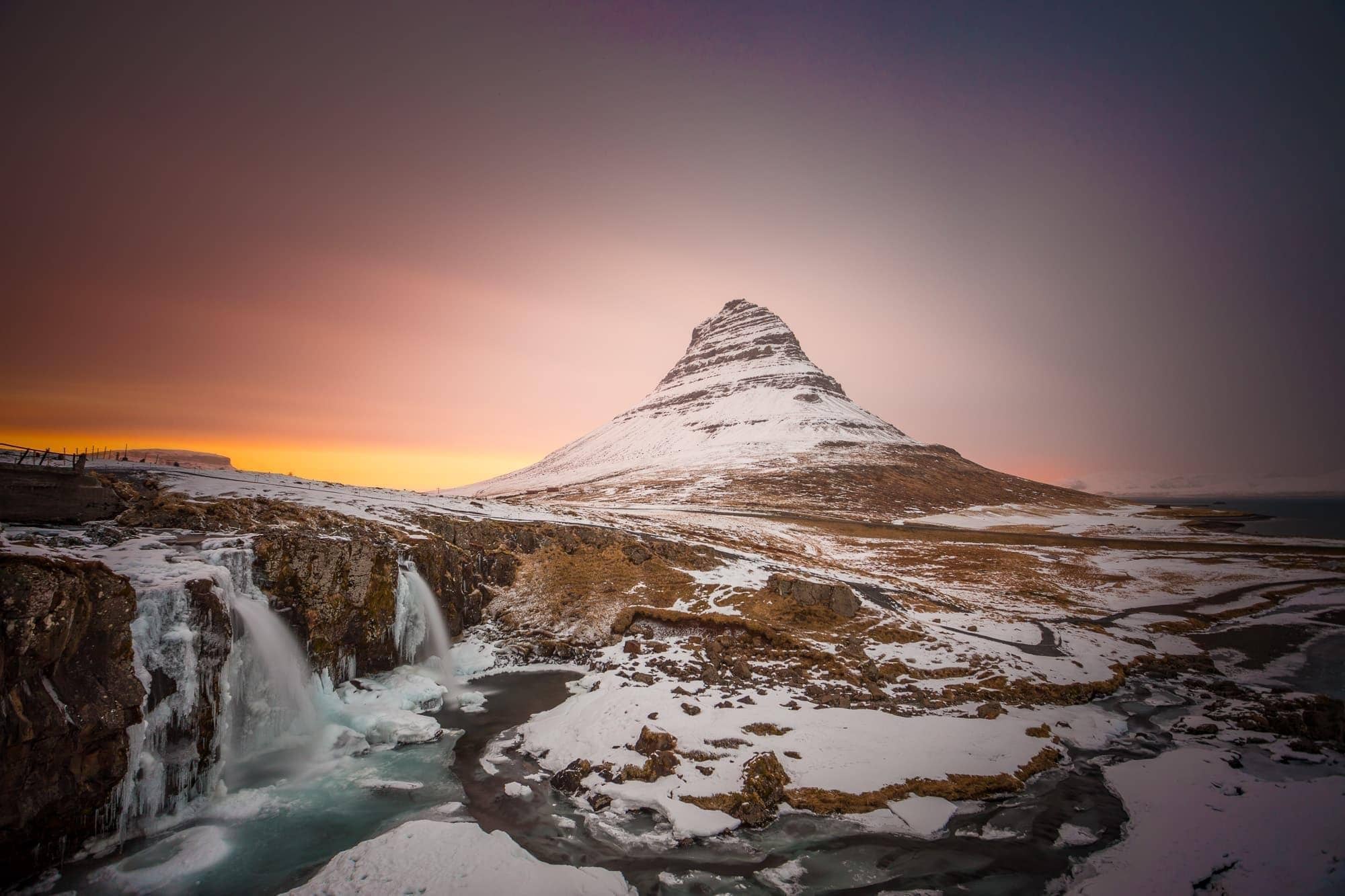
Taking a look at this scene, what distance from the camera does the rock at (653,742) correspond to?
1722 cm

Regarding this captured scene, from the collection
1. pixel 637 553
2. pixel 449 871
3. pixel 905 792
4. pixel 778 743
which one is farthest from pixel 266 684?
pixel 637 553

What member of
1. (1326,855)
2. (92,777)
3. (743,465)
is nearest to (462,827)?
(92,777)

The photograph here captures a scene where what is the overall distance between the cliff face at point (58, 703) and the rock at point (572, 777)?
10851 millimetres

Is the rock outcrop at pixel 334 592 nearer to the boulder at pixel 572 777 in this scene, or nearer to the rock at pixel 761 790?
the boulder at pixel 572 777

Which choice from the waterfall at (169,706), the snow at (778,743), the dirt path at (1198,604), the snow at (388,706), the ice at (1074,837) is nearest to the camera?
the waterfall at (169,706)

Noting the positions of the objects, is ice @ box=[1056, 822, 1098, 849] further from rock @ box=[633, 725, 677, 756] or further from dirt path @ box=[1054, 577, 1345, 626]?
dirt path @ box=[1054, 577, 1345, 626]

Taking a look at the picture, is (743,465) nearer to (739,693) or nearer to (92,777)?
(739,693)

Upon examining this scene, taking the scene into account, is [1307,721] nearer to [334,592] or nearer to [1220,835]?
[1220,835]

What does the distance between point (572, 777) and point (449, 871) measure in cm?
455

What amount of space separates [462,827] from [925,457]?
598 feet

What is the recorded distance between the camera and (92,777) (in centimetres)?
1237

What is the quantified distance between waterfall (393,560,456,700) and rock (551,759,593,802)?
925 cm

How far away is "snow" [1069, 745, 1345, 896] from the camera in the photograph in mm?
12078

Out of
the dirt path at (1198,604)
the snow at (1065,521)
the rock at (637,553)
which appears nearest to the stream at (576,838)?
the rock at (637,553)
